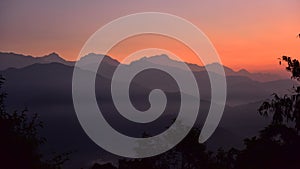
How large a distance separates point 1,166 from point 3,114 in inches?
123

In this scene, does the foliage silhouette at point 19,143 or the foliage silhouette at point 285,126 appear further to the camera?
the foliage silhouette at point 285,126

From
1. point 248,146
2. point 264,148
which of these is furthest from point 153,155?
point 264,148

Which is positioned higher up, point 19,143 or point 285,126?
point 285,126

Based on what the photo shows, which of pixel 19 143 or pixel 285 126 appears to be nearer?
→ pixel 19 143

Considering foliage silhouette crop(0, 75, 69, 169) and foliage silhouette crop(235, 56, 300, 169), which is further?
foliage silhouette crop(235, 56, 300, 169)

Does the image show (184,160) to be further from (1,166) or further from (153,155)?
(1,166)

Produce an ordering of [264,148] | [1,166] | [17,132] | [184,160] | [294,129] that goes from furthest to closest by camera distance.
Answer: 1. [184,160]
2. [264,148]
3. [294,129]
4. [17,132]
5. [1,166]

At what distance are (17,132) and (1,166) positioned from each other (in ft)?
7.99

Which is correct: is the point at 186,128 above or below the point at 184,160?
above

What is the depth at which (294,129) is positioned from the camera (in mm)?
29984

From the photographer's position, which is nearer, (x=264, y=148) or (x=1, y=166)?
(x=1, y=166)

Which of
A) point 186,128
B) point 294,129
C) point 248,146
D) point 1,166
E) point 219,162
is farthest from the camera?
point 186,128

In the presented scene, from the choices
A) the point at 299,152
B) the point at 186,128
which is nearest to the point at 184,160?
the point at 186,128

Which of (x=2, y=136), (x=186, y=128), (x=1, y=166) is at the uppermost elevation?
→ (x=186, y=128)
